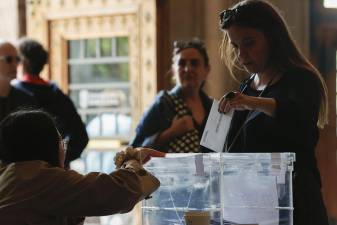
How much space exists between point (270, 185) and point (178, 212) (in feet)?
0.73

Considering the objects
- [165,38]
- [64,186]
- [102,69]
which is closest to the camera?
[64,186]

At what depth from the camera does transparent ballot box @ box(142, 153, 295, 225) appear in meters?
1.29

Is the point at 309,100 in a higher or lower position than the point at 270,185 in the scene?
higher

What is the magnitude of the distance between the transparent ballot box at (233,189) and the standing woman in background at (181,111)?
0.95 metres

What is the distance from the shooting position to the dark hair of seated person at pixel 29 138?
134 centimetres

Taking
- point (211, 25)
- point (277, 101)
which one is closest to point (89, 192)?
point (277, 101)

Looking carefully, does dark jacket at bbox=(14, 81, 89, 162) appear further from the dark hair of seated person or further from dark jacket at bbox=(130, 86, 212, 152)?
the dark hair of seated person

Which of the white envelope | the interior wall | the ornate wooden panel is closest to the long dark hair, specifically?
the white envelope

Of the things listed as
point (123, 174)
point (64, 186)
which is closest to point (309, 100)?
point (123, 174)

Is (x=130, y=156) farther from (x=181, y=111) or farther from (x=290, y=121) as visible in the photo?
(x=181, y=111)

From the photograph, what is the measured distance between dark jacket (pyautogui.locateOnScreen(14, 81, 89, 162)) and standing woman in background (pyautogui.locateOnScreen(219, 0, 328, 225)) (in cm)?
136

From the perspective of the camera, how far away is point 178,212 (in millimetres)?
1366

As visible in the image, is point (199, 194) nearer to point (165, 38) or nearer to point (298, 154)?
point (298, 154)

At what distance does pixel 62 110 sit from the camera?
2.66 meters
